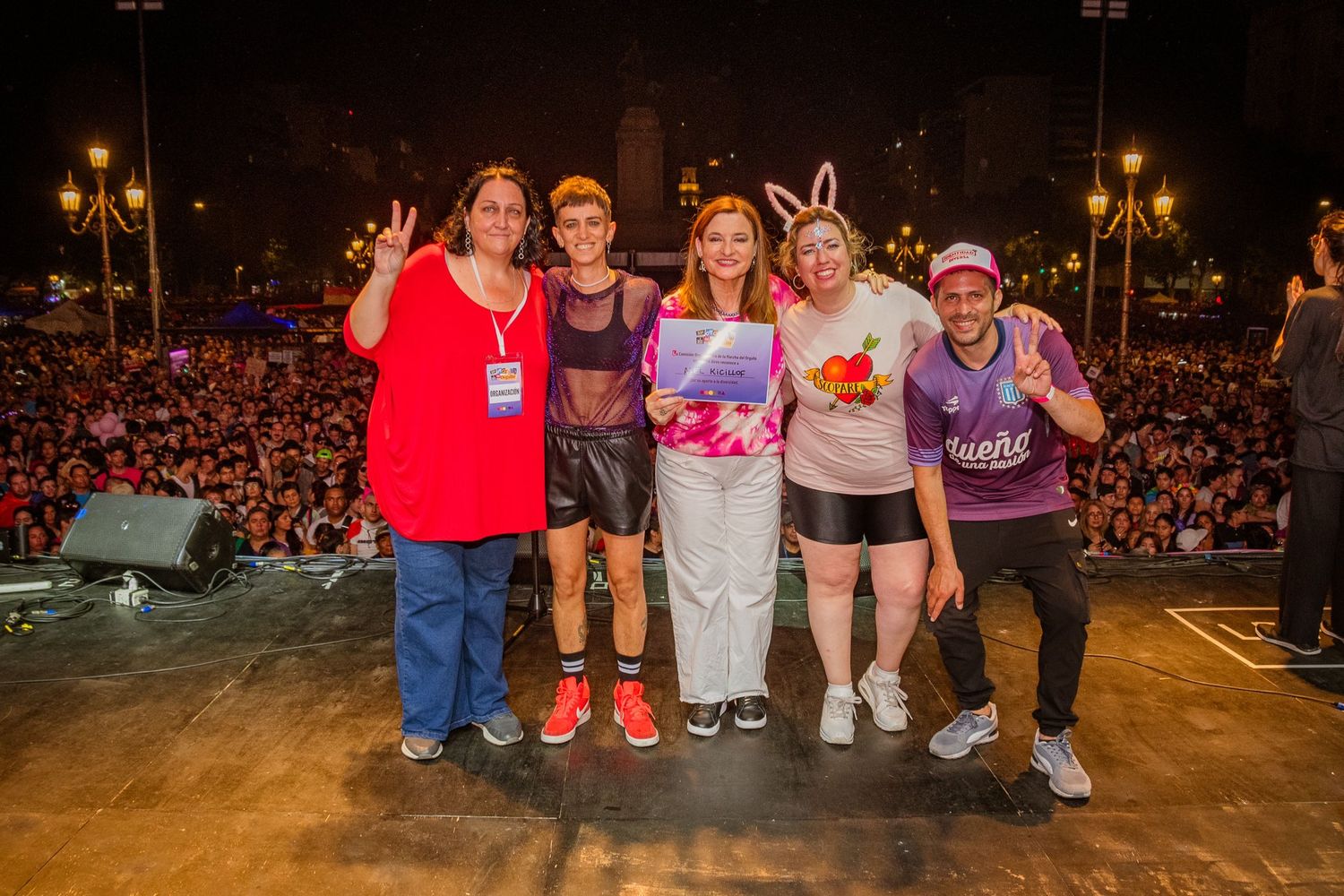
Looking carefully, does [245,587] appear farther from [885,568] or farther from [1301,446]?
[1301,446]

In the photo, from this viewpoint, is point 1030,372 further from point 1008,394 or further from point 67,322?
point 67,322

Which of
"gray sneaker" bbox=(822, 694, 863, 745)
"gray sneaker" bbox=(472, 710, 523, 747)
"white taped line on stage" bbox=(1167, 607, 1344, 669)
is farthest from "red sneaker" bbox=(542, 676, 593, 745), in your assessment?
"white taped line on stage" bbox=(1167, 607, 1344, 669)

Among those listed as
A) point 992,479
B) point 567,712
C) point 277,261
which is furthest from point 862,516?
point 277,261

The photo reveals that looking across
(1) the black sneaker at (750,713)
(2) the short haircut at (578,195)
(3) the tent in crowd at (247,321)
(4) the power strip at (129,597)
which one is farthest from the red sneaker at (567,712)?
(3) the tent in crowd at (247,321)

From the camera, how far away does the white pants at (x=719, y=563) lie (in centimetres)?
349

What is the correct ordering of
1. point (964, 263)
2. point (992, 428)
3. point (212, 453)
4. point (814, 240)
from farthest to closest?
1. point (212, 453)
2. point (814, 240)
3. point (992, 428)
4. point (964, 263)

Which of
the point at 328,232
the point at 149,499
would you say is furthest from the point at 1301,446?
the point at 328,232

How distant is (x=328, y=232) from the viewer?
66875mm

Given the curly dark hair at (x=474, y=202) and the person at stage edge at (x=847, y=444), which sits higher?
the curly dark hair at (x=474, y=202)

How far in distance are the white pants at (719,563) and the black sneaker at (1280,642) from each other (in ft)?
8.97

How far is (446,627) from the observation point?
352 centimetres

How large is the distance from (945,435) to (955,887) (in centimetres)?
152

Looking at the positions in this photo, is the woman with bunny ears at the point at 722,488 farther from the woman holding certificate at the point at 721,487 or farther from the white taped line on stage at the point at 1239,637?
the white taped line on stage at the point at 1239,637

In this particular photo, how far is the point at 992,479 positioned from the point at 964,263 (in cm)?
82
